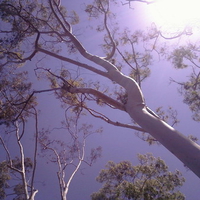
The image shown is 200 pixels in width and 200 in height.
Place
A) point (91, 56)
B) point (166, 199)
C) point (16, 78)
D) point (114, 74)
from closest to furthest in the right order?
point (114, 74)
point (91, 56)
point (166, 199)
point (16, 78)

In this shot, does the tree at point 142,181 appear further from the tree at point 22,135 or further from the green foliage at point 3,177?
the green foliage at point 3,177

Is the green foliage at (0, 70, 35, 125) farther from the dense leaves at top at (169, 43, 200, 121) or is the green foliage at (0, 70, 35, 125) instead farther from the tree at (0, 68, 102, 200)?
the dense leaves at top at (169, 43, 200, 121)

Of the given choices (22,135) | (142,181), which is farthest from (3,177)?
(142,181)

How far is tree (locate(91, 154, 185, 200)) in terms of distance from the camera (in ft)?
18.9

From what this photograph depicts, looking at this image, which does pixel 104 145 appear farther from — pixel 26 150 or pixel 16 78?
pixel 16 78

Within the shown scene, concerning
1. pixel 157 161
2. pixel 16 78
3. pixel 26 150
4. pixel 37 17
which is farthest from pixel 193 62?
pixel 26 150

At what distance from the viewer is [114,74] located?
3.86 metres

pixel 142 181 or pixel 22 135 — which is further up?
pixel 22 135

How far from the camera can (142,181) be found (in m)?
6.24

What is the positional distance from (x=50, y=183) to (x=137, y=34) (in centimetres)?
955

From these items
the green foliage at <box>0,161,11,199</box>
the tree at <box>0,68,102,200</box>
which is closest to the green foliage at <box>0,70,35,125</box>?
the tree at <box>0,68,102,200</box>

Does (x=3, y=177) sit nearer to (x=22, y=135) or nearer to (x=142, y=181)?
(x=22, y=135)

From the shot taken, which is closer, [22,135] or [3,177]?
[22,135]

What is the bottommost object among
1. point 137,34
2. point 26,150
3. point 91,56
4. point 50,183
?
point 91,56
